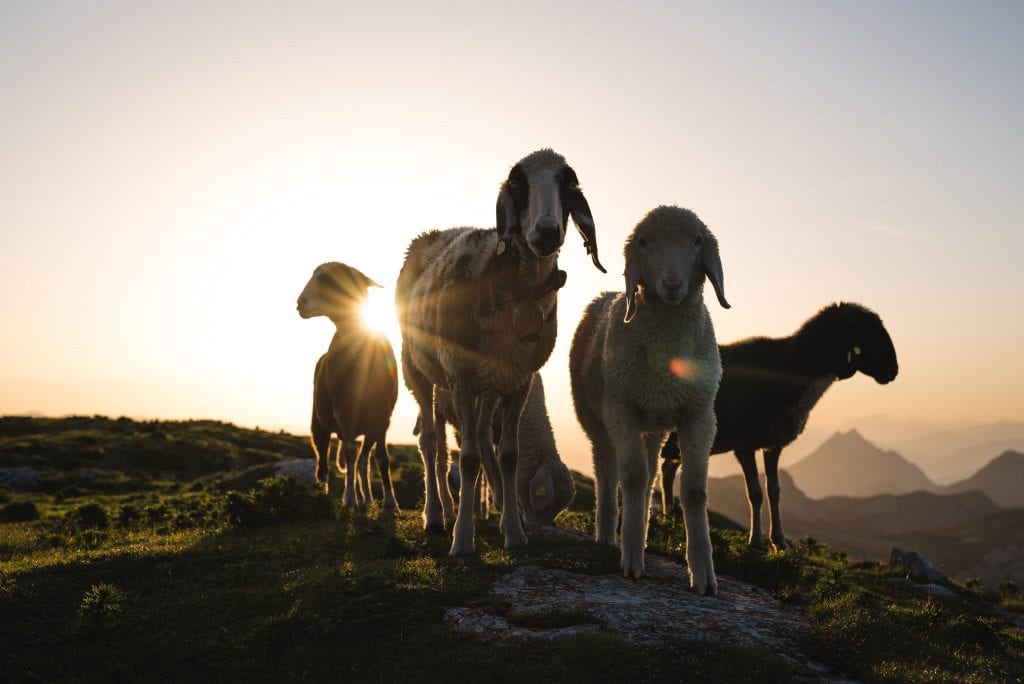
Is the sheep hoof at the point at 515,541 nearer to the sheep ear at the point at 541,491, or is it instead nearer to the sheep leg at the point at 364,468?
the sheep ear at the point at 541,491

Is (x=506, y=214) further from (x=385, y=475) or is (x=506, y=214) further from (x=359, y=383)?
(x=385, y=475)

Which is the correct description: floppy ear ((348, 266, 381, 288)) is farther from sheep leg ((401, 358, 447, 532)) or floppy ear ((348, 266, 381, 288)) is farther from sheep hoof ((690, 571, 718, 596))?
sheep hoof ((690, 571, 718, 596))

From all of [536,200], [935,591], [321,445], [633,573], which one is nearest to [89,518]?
[321,445]

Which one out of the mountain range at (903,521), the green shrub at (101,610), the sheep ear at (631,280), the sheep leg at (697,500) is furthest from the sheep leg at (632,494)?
the mountain range at (903,521)

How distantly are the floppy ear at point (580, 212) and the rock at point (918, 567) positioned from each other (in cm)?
923

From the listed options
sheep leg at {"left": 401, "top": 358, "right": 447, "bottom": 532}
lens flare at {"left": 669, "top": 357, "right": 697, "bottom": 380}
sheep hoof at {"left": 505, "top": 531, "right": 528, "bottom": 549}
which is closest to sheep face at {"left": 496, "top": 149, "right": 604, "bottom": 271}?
lens flare at {"left": 669, "top": 357, "right": 697, "bottom": 380}

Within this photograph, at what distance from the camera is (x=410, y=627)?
7.64m

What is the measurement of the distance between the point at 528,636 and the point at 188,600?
15.0 feet

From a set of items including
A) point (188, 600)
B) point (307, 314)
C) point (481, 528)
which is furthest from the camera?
point (307, 314)

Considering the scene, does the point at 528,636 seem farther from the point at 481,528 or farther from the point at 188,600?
the point at 481,528

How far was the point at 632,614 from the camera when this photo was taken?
7660 mm

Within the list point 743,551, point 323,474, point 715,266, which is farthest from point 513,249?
point 323,474

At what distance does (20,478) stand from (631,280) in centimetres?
2617

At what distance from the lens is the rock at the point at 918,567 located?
13.9 meters
